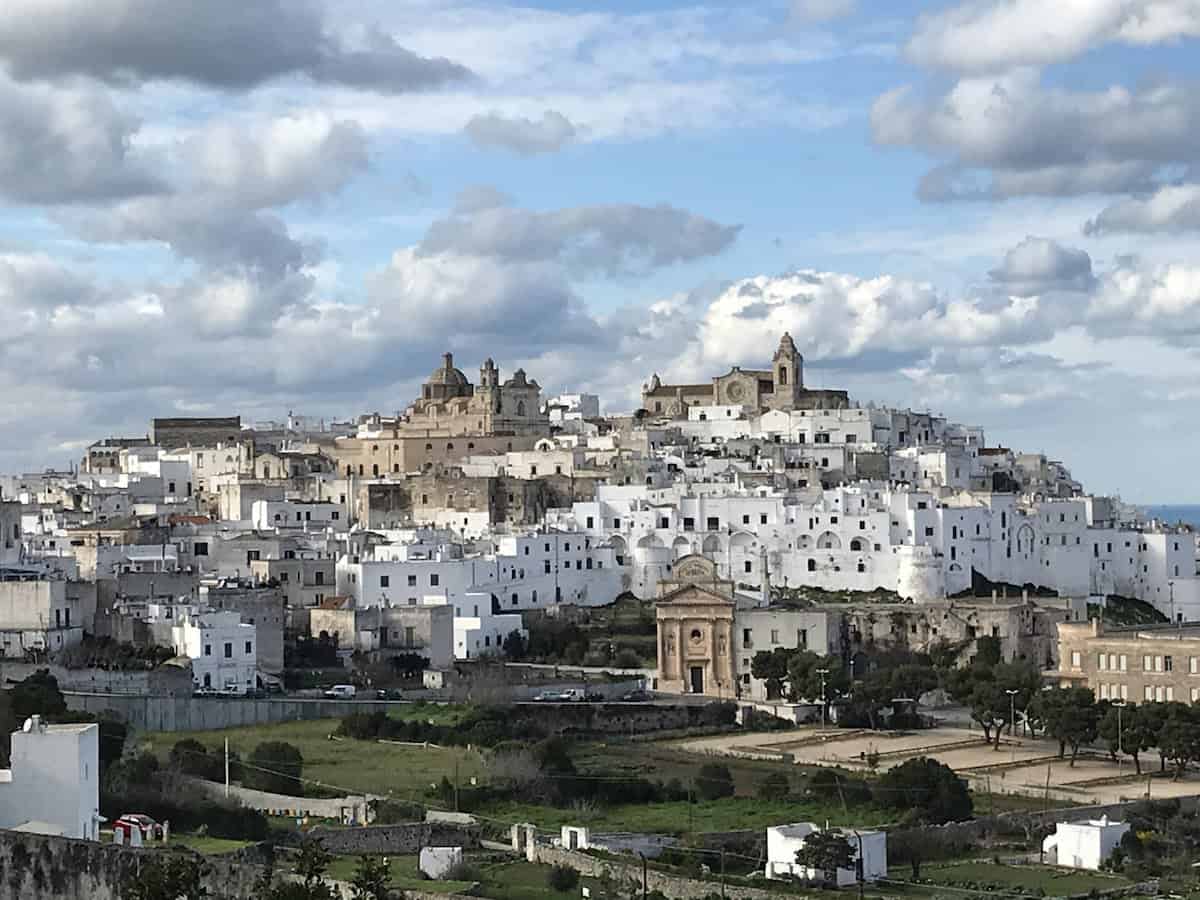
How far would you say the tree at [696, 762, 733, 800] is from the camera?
42438mm

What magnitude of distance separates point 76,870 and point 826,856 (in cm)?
1104

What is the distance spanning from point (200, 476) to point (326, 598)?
2621cm

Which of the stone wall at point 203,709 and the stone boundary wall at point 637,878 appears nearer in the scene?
the stone boundary wall at point 637,878

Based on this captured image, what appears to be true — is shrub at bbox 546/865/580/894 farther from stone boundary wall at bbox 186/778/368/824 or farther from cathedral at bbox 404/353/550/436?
cathedral at bbox 404/353/550/436

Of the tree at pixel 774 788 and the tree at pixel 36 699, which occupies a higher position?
the tree at pixel 36 699

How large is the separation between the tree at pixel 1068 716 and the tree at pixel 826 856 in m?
15.2

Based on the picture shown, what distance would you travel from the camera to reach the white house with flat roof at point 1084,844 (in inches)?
1387

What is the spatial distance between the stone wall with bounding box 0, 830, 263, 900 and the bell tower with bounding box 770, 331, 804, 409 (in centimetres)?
6140

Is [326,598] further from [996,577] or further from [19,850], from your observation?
[19,850]

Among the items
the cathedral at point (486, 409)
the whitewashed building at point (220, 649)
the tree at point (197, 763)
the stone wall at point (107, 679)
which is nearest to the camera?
the tree at point (197, 763)

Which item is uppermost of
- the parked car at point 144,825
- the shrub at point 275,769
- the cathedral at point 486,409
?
the cathedral at point 486,409

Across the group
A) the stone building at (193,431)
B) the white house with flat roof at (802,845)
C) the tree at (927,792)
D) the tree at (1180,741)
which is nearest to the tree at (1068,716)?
the tree at (1180,741)

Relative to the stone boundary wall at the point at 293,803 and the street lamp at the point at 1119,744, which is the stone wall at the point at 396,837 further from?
the street lamp at the point at 1119,744

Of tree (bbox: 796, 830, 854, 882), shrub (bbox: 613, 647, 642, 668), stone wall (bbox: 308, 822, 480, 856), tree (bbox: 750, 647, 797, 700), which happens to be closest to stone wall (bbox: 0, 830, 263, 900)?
stone wall (bbox: 308, 822, 480, 856)
